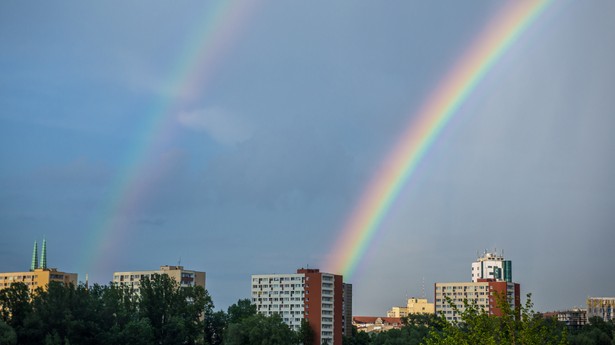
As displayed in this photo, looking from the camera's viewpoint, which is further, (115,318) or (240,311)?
(240,311)

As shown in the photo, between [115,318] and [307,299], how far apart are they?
5401 centimetres

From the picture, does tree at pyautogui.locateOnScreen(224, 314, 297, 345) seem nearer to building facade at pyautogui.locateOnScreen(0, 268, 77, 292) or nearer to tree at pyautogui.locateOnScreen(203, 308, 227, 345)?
tree at pyautogui.locateOnScreen(203, 308, 227, 345)

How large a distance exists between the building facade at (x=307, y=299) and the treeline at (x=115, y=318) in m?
21.2

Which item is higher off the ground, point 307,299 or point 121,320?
point 307,299

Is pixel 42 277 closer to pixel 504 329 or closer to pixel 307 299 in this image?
pixel 307 299

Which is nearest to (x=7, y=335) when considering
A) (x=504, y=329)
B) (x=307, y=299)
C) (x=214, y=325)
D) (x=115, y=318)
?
(x=115, y=318)

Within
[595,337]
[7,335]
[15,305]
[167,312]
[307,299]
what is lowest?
[595,337]

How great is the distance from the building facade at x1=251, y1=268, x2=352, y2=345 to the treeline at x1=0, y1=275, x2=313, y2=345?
69.5 ft

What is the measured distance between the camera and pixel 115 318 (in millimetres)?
85812

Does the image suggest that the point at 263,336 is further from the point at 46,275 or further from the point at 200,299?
the point at 46,275

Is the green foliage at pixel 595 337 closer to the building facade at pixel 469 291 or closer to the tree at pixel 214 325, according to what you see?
the building facade at pixel 469 291

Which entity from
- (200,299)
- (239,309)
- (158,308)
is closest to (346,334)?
(239,309)

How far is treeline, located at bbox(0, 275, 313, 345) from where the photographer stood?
77.6 m

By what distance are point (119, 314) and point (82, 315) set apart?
532 centimetres
